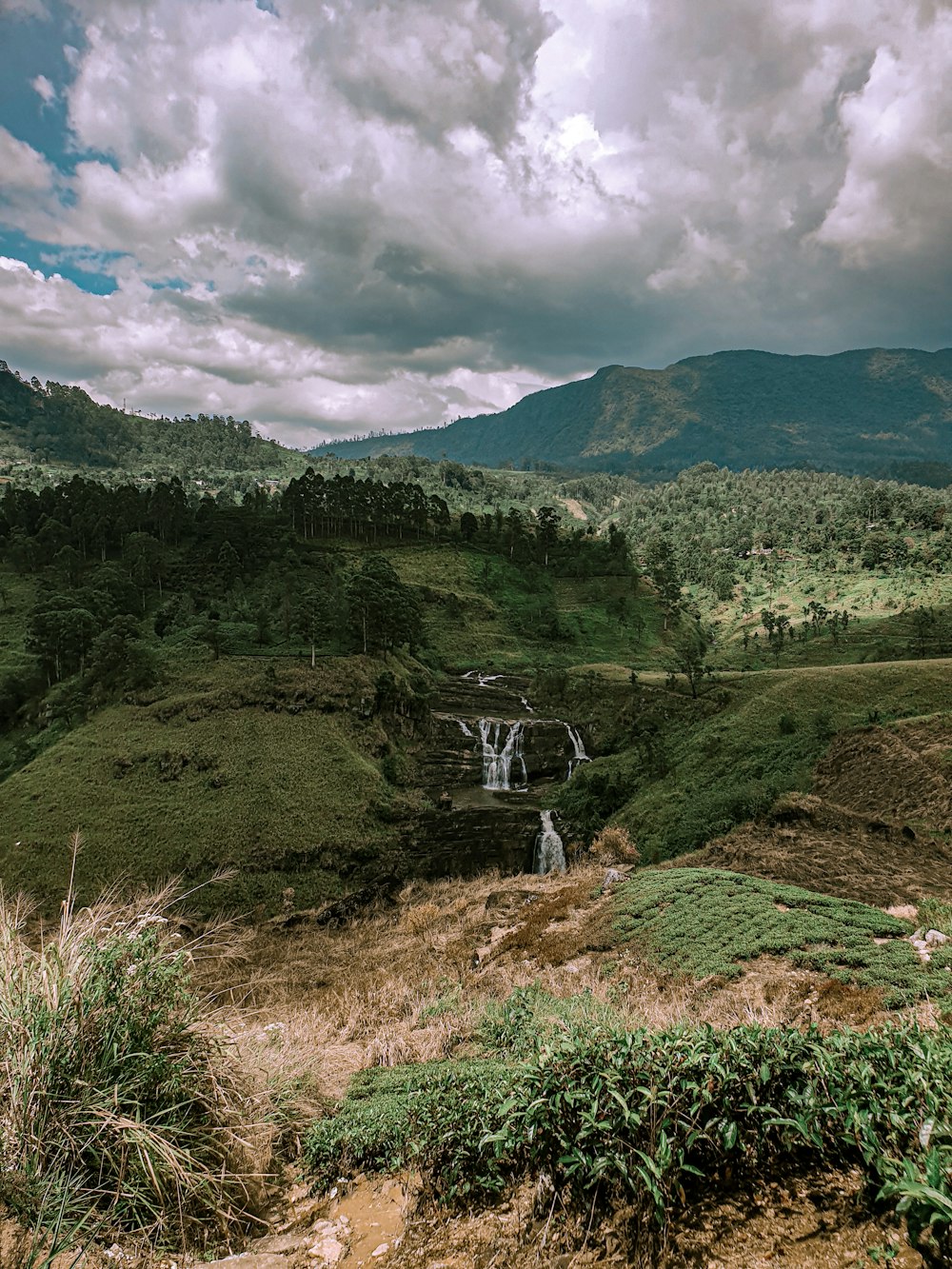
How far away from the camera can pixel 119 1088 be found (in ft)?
13.6

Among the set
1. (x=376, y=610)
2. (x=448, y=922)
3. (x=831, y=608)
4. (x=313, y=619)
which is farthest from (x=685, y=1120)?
(x=831, y=608)

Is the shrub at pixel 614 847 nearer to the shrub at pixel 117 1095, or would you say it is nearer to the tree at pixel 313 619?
the shrub at pixel 117 1095

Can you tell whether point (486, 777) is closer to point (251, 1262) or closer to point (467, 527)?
point (251, 1262)

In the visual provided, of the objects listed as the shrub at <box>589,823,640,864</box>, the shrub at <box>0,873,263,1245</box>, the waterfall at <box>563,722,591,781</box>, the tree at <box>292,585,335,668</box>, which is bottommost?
the shrub at <box>589,823,640,864</box>

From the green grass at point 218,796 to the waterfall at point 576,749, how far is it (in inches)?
459

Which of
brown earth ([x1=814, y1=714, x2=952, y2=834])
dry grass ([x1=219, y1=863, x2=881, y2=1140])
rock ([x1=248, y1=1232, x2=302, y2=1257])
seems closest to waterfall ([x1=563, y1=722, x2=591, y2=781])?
dry grass ([x1=219, y1=863, x2=881, y2=1140])

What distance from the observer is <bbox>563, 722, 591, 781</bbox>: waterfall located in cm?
3791

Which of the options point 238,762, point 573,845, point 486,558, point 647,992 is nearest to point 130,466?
point 486,558

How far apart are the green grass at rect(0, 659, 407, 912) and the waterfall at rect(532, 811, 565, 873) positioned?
7.16 metres

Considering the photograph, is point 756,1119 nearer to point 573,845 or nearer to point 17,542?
point 573,845

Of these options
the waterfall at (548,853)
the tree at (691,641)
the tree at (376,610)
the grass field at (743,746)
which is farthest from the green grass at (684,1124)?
the tree at (691,641)

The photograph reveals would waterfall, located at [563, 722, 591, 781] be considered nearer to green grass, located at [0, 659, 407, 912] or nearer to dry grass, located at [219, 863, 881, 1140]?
green grass, located at [0, 659, 407, 912]

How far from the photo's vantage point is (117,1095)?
399 centimetres

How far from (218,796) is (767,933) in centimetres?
2547
